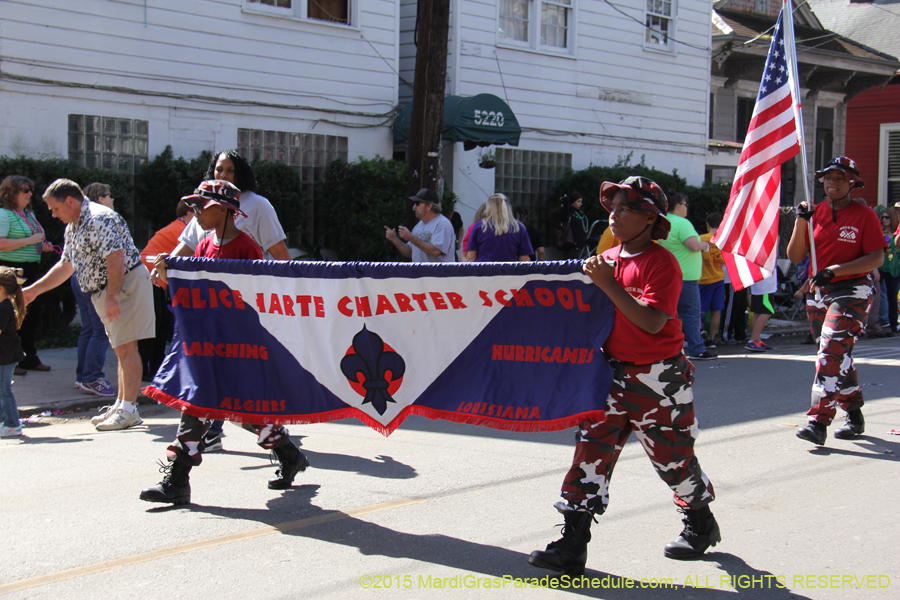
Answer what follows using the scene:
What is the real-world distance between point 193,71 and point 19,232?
200 inches

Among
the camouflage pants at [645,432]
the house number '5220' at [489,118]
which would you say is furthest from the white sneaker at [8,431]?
the house number '5220' at [489,118]

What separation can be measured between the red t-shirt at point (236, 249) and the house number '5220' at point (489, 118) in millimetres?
10033

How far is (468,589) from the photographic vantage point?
3.86 m

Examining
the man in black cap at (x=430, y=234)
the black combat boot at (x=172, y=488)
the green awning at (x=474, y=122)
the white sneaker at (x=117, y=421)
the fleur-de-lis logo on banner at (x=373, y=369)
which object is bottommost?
the white sneaker at (x=117, y=421)

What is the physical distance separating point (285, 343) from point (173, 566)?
132cm

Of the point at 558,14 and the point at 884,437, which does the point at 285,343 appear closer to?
the point at 884,437

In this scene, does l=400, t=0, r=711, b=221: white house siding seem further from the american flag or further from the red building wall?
the american flag

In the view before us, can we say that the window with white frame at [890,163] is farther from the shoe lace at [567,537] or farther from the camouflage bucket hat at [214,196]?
the shoe lace at [567,537]

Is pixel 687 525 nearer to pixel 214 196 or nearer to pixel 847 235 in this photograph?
pixel 214 196

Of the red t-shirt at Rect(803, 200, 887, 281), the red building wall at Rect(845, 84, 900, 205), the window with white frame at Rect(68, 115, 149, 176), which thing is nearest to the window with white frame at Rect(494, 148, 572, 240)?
the window with white frame at Rect(68, 115, 149, 176)

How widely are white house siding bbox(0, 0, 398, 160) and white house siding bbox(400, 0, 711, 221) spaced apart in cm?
156

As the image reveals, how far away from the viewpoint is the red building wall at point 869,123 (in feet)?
91.5

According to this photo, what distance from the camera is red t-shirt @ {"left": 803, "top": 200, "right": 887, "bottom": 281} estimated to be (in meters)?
6.40

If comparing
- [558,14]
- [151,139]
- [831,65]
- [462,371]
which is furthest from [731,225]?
[831,65]
